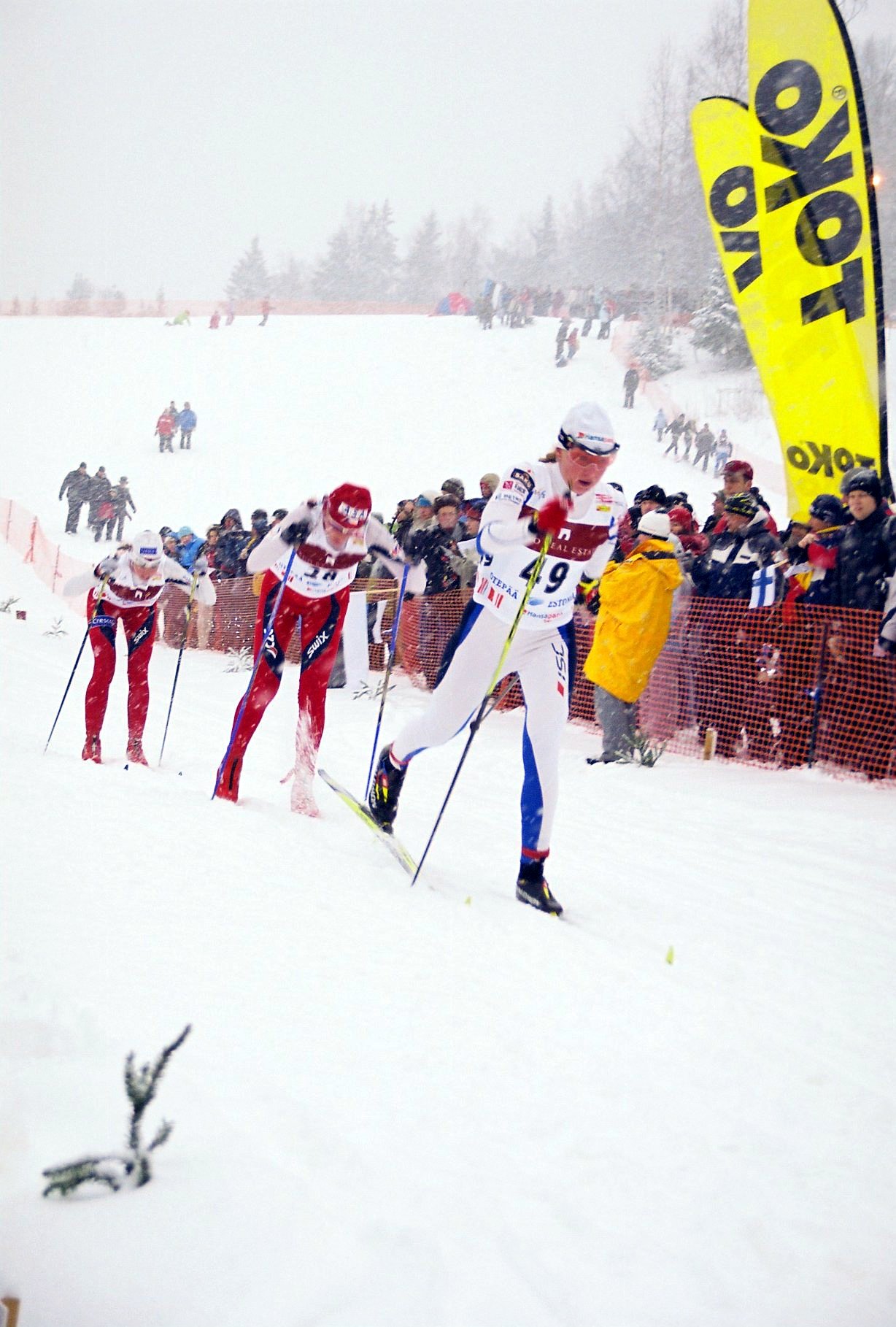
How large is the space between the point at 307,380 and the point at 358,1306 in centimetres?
3413

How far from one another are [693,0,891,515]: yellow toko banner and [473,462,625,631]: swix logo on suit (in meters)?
3.86

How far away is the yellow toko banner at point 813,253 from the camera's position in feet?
23.6

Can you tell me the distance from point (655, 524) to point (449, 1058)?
15.7ft

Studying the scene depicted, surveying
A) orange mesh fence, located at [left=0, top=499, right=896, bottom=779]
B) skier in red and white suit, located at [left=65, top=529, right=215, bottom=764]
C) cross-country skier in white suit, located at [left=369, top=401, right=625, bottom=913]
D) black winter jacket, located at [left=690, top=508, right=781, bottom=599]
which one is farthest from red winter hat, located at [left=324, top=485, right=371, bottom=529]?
black winter jacket, located at [left=690, top=508, right=781, bottom=599]

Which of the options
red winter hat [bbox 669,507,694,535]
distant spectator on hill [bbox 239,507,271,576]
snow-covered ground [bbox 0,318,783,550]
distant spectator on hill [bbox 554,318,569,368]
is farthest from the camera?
distant spectator on hill [bbox 554,318,569,368]

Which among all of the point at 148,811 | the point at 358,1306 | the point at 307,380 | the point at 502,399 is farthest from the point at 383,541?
the point at 307,380

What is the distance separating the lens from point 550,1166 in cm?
200

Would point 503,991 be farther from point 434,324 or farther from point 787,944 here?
A: point 434,324

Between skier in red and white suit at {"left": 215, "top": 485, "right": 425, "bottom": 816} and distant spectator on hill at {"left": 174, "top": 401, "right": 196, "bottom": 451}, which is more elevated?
distant spectator on hill at {"left": 174, "top": 401, "right": 196, "bottom": 451}

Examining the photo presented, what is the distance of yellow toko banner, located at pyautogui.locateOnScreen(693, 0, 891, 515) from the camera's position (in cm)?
719

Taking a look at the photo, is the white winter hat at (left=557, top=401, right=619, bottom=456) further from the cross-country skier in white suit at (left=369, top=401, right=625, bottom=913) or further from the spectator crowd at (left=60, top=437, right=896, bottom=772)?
the spectator crowd at (left=60, top=437, right=896, bottom=772)

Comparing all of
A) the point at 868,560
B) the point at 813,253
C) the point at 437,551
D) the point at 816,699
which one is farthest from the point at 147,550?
the point at 813,253

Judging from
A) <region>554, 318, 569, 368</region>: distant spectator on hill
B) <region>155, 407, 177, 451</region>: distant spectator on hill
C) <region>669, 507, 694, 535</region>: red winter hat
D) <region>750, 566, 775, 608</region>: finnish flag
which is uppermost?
<region>554, 318, 569, 368</region>: distant spectator on hill

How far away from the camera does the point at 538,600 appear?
3896mm
